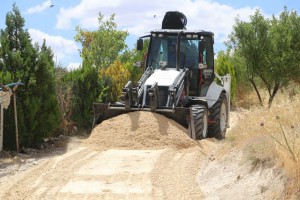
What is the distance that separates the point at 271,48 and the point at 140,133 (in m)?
18.2

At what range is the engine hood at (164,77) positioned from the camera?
1336cm

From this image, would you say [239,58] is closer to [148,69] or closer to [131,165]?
[148,69]

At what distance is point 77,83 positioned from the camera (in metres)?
18.1

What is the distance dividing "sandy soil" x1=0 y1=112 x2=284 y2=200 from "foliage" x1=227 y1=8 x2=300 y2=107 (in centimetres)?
1716

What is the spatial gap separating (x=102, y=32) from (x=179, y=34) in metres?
30.1

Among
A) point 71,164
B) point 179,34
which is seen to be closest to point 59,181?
point 71,164

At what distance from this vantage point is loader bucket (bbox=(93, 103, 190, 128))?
1270cm

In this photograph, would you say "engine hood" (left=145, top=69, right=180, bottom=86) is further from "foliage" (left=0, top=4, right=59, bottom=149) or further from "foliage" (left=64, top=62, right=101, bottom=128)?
"foliage" (left=64, top=62, right=101, bottom=128)

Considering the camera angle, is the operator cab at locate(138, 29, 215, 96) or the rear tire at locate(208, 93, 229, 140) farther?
the rear tire at locate(208, 93, 229, 140)

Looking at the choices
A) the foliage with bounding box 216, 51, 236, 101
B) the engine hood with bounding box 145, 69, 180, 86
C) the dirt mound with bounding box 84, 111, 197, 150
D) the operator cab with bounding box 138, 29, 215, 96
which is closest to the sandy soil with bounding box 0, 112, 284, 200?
the dirt mound with bounding box 84, 111, 197, 150

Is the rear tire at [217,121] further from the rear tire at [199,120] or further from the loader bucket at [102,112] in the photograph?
the loader bucket at [102,112]

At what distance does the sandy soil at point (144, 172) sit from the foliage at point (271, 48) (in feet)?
56.3

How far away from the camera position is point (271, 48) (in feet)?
94.1

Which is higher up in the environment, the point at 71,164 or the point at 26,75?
the point at 26,75
